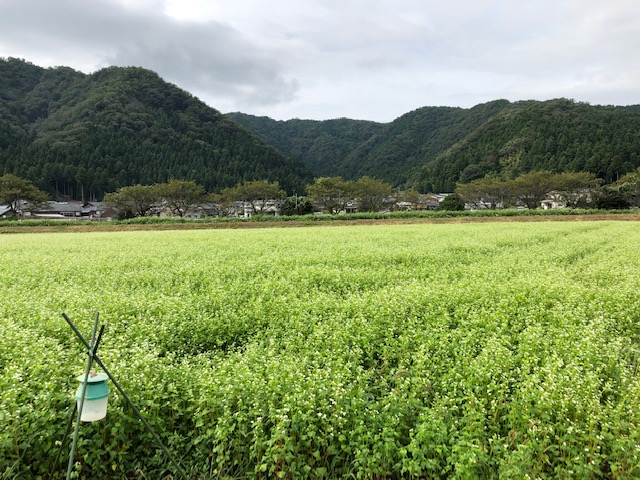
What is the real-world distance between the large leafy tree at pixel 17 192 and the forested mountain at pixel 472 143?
9173 centimetres

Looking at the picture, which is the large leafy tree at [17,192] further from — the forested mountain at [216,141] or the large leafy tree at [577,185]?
the large leafy tree at [577,185]

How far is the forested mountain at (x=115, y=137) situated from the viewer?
98625 millimetres

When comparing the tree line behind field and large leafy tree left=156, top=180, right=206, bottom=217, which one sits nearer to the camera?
the tree line behind field

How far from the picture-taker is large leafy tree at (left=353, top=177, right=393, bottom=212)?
7331cm

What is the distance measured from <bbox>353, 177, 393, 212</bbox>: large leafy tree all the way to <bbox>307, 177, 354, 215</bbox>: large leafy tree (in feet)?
5.44

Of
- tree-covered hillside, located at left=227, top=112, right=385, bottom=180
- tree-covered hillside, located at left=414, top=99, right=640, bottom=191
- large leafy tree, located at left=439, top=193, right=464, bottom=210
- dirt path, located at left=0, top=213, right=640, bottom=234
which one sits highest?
tree-covered hillside, located at left=227, top=112, right=385, bottom=180

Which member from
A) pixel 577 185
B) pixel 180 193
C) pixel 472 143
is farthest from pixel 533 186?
Result: pixel 180 193

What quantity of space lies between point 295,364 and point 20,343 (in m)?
4.34

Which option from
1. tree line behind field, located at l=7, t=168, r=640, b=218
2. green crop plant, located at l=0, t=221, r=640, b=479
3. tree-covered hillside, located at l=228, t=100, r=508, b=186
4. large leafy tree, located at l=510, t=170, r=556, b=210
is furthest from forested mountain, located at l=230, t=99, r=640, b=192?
green crop plant, located at l=0, t=221, r=640, b=479

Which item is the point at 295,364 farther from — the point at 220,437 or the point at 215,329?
the point at 215,329

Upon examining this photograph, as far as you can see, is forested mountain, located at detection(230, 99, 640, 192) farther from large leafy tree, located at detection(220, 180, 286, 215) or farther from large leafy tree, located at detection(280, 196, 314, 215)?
large leafy tree, located at detection(220, 180, 286, 215)

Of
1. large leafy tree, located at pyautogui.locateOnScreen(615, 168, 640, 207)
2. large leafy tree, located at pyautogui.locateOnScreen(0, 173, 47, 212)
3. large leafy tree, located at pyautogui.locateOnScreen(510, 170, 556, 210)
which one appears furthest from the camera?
large leafy tree, located at pyautogui.locateOnScreen(510, 170, 556, 210)

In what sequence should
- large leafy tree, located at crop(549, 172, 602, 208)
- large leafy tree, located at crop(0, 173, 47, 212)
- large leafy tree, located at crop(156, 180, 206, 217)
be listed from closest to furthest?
1. large leafy tree, located at crop(0, 173, 47, 212)
2. large leafy tree, located at crop(549, 172, 602, 208)
3. large leafy tree, located at crop(156, 180, 206, 217)

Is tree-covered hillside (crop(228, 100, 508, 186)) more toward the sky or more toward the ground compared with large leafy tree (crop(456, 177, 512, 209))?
more toward the sky
